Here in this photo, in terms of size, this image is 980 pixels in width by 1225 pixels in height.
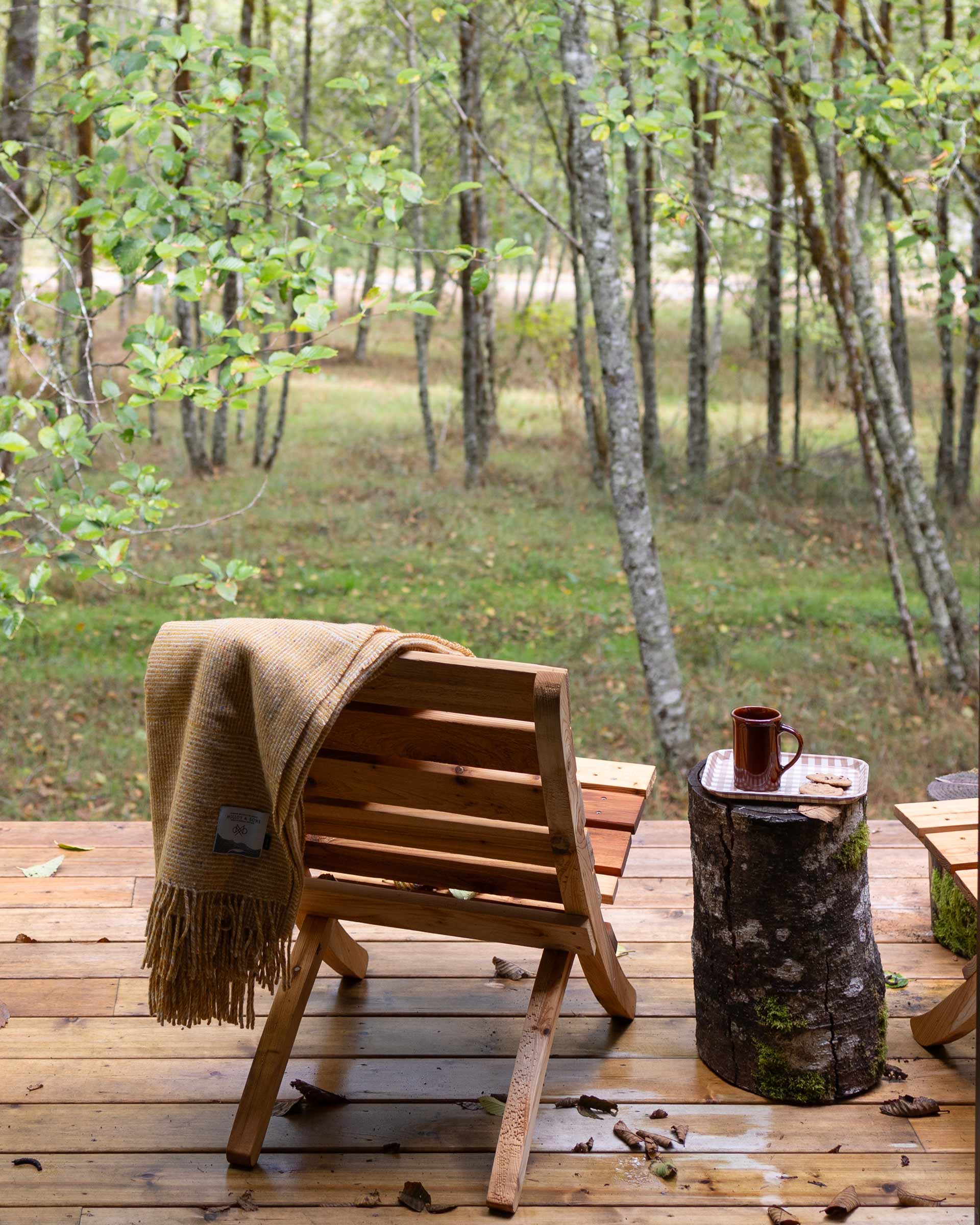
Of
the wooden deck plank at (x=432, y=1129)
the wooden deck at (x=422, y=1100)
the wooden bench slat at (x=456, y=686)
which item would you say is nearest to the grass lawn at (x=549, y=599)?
the wooden deck at (x=422, y=1100)

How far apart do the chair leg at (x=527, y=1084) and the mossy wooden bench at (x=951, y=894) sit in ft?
2.92

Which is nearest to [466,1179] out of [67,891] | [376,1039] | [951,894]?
[376,1039]

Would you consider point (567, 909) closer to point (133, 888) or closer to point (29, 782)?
point (133, 888)

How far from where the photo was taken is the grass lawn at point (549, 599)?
6789mm

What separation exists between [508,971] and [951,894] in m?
1.22

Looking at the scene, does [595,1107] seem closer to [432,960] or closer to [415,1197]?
[415,1197]

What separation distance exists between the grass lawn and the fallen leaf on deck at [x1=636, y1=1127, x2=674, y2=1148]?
11.4 ft

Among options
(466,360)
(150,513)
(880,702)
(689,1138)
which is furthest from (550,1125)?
(466,360)

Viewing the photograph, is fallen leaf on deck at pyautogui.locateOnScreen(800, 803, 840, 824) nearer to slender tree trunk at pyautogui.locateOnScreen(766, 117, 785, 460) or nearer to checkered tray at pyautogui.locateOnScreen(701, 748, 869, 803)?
checkered tray at pyautogui.locateOnScreen(701, 748, 869, 803)

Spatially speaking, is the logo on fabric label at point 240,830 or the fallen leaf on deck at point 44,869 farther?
the fallen leaf on deck at point 44,869

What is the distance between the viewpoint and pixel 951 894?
3217 mm

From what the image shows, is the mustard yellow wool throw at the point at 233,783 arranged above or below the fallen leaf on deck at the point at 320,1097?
above

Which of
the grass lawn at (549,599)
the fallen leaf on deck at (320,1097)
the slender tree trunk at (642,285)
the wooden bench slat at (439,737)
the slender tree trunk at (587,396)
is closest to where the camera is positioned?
the wooden bench slat at (439,737)

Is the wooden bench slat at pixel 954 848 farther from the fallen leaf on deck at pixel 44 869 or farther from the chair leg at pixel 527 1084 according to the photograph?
the fallen leaf on deck at pixel 44 869
